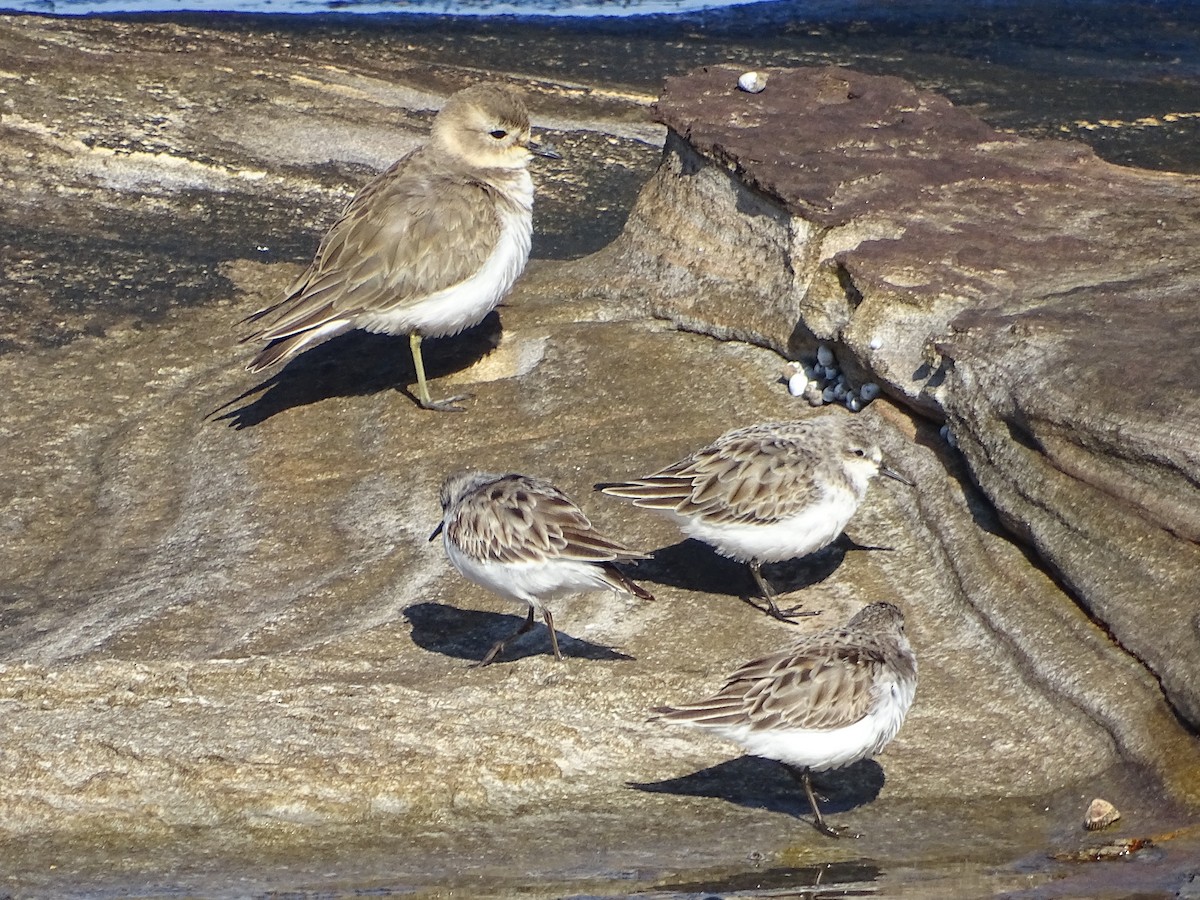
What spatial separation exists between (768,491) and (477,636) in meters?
1.37

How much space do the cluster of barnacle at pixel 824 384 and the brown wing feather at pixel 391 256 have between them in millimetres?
1953

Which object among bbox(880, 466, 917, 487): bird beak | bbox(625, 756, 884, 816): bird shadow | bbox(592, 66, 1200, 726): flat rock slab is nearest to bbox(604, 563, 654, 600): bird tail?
bbox(625, 756, 884, 816): bird shadow

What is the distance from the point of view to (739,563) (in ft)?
25.3

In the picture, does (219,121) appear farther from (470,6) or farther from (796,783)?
(796,783)

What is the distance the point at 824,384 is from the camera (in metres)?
8.80

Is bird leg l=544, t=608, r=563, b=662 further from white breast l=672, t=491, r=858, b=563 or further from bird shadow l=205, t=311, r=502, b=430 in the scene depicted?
bird shadow l=205, t=311, r=502, b=430

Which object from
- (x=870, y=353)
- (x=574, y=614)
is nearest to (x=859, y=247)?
(x=870, y=353)

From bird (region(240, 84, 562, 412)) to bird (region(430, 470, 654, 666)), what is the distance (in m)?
2.41

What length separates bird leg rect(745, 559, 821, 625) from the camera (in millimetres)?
7113

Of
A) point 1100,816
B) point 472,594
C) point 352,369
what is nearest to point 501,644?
point 472,594

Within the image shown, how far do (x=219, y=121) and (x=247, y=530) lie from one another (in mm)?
6298

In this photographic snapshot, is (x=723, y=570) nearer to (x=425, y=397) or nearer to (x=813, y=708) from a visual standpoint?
(x=813, y=708)

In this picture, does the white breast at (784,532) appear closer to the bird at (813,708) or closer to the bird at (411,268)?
the bird at (813,708)

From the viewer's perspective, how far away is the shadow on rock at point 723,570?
24.6 feet
